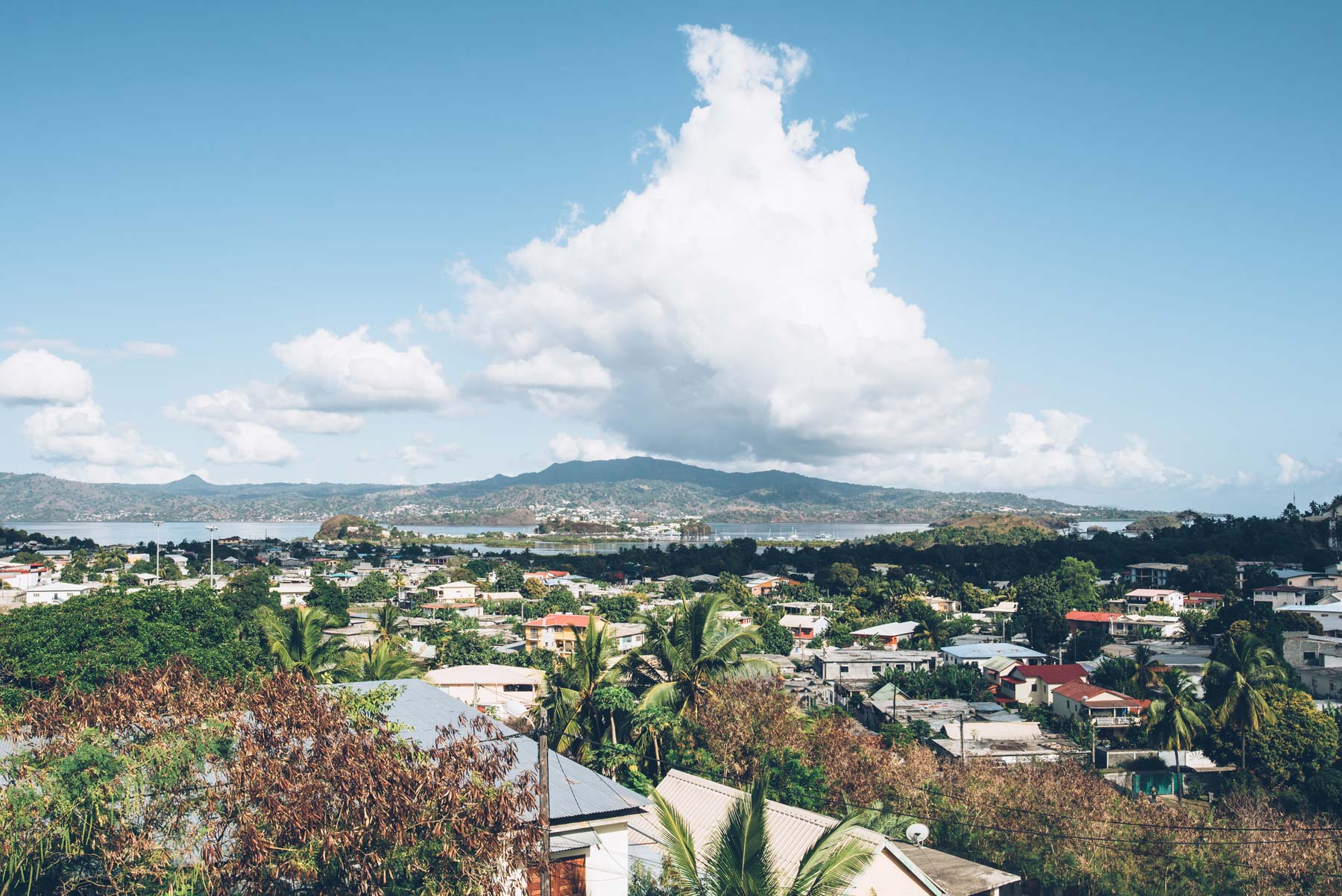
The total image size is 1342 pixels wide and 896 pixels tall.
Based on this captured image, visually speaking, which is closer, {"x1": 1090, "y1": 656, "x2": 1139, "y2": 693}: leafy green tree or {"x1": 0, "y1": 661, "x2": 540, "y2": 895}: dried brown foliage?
{"x1": 0, "y1": 661, "x2": 540, "y2": 895}: dried brown foliage

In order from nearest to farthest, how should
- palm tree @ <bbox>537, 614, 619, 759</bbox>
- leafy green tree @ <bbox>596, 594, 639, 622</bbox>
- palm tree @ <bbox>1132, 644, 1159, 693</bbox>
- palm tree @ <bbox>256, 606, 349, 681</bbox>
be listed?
1. palm tree @ <bbox>537, 614, 619, 759</bbox>
2. palm tree @ <bbox>256, 606, 349, 681</bbox>
3. palm tree @ <bbox>1132, 644, 1159, 693</bbox>
4. leafy green tree @ <bbox>596, 594, 639, 622</bbox>

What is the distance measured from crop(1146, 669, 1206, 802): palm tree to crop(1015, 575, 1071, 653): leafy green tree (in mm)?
18156

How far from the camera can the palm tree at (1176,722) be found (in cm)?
2061

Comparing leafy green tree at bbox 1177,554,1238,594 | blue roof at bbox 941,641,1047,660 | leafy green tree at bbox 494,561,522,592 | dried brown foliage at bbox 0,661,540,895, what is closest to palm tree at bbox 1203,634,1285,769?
blue roof at bbox 941,641,1047,660

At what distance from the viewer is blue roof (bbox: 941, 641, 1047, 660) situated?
110 ft

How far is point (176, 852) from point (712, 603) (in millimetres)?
10462

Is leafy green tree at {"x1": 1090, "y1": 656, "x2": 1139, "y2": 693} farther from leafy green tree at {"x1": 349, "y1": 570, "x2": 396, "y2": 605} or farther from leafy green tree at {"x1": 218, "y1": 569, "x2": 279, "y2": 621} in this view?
leafy green tree at {"x1": 349, "y1": 570, "x2": 396, "y2": 605}

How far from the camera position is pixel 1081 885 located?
13547 mm

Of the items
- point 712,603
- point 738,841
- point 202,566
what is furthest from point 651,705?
point 202,566

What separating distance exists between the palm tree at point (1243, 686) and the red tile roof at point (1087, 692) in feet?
10.4

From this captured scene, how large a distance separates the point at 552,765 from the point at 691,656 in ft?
21.3

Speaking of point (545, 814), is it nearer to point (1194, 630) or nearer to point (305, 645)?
point (305, 645)

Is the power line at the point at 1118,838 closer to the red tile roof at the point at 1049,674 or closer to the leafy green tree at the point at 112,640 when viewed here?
the leafy green tree at the point at 112,640

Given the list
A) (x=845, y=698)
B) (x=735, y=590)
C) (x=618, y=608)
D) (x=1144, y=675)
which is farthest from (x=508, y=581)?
(x=1144, y=675)
